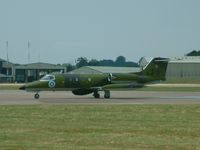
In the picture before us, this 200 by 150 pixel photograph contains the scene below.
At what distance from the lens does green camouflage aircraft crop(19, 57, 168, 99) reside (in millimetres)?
42625

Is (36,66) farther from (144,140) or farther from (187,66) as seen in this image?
(144,140)

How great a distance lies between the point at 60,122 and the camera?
709 inches

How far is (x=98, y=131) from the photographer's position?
50.6 feet

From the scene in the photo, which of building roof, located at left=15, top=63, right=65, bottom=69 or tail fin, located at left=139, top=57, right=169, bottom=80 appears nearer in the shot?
tail fin, located at left=139, top=57, right=169, bottom=80

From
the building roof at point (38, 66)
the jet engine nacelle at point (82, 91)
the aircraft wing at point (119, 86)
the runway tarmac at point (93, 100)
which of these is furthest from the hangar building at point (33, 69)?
the aircraft wing at point (119, 86)

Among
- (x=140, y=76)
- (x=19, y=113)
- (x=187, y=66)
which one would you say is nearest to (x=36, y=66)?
(x=187, y=66)

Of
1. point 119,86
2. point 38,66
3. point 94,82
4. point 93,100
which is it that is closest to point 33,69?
point 38,66

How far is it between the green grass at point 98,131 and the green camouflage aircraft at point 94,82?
69.8 feet

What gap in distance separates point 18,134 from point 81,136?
1.71 m

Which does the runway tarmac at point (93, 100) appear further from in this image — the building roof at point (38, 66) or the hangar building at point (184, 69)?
the hangar building at point (184, 69)

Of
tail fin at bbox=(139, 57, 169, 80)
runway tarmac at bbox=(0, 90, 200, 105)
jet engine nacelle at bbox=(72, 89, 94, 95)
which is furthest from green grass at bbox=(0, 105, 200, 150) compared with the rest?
tail fin at bbox=(139, 57, 169, 80)

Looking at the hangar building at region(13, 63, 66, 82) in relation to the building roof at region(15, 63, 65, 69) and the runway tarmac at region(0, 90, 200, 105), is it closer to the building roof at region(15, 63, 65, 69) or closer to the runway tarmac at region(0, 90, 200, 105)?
the building roof at region(15, 63, 65, 69)

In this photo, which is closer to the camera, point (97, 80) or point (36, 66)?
point (97, 80)

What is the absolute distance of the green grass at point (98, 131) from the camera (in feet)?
41.2
